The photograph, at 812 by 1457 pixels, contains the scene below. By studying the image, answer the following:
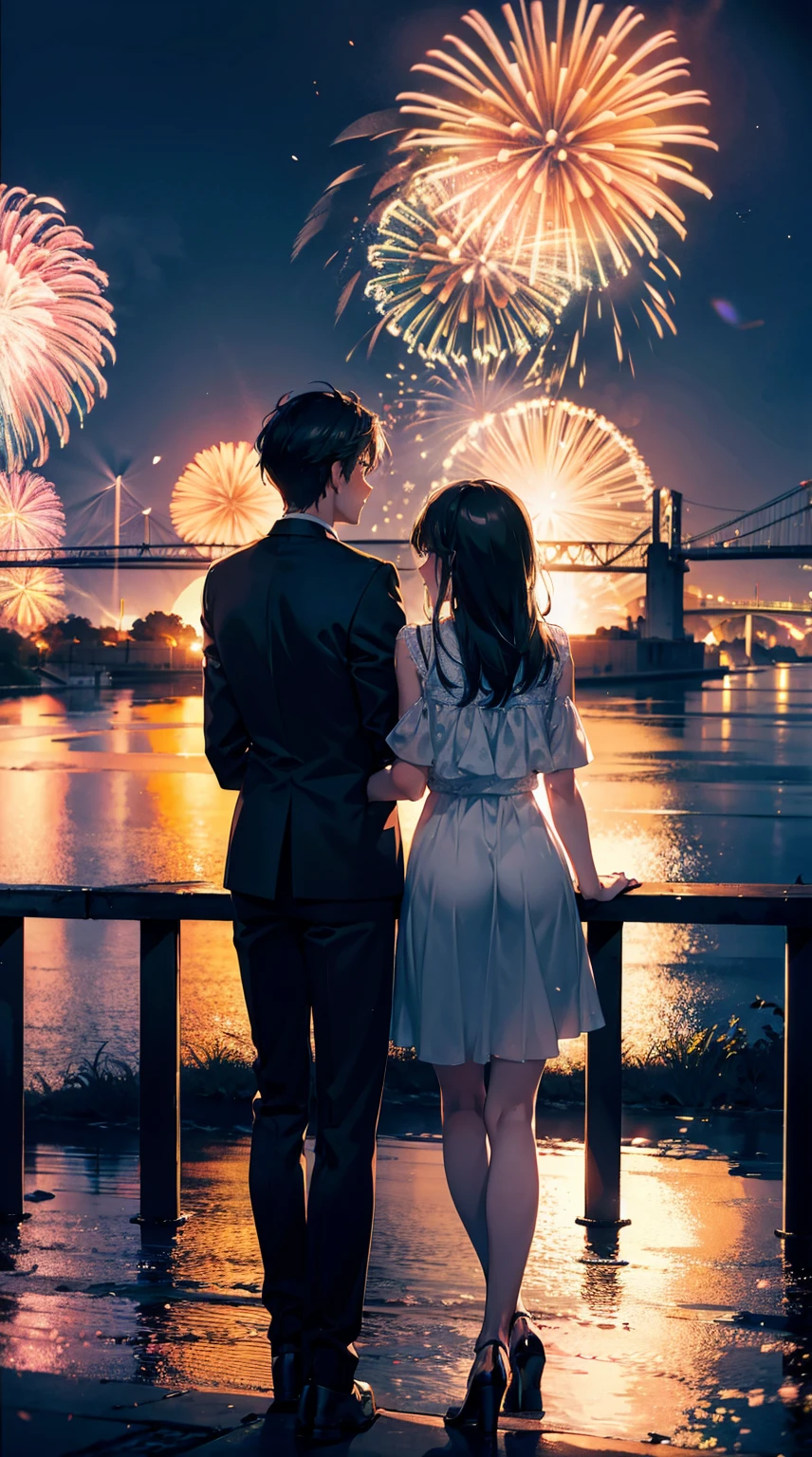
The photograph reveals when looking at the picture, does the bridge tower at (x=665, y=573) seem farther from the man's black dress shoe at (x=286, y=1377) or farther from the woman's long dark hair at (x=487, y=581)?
the man's black dress shoe at (x=286, y=1377)

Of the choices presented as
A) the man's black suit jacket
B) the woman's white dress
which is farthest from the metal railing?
the man's black suit jacket

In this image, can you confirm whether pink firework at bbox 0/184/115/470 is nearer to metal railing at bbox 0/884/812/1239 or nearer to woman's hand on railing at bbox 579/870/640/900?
metal railing at bbox 0/884/812/1239

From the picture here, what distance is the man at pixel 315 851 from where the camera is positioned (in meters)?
1.29

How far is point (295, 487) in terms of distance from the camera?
53.0 inches

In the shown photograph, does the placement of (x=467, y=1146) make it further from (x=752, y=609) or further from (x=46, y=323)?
(x=46, y=323)

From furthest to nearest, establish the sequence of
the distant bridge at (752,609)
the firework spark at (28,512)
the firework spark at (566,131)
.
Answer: the distant bridge at (752,609) < the firework spark at (28,512) < the firework spark at (566,131)

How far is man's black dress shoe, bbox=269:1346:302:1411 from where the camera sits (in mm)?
1302

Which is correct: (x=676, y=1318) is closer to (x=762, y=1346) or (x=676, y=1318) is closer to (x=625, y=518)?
(x=762, y=1346)

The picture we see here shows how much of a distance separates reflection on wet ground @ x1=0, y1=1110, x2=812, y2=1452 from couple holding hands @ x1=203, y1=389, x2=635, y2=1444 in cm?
11

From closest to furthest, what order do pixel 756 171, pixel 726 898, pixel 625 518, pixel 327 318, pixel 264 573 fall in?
pixel 264 573 < pixel 726 898 < pixel 756 171 < pixel 327 318 < pixel 625 518

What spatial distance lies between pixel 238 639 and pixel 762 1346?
1.02 meters

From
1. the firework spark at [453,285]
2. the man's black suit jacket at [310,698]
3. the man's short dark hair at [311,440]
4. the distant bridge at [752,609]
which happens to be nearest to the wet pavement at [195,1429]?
the man's black suit jacket at [310,698]

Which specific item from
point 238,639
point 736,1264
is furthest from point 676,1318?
point 238,639

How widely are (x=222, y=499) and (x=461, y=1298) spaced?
12.4ft
